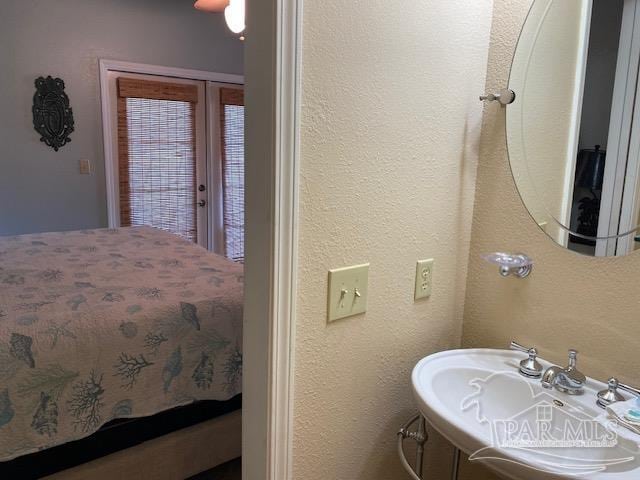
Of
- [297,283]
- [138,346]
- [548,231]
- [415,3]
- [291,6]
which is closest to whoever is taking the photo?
[291,6]

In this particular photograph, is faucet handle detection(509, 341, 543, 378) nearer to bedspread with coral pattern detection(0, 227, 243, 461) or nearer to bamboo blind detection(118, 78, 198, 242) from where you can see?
bedspread with coral pattern detection(0, 227, 243, 461)

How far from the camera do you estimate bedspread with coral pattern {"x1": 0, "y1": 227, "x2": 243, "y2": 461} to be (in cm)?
147

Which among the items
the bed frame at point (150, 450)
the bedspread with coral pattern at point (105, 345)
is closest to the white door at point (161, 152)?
the bedspread with coral pattern at point (105, 345)

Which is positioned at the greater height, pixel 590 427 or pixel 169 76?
pixel 169 76

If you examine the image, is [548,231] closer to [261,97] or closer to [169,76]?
[261,97]

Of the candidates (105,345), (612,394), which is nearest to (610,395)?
A: (612,394)

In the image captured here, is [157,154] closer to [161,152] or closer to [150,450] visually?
[161,152]

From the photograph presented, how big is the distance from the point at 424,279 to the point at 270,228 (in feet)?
1.64

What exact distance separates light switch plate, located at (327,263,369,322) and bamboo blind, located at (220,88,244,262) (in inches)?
138

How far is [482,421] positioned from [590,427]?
7.9 inches

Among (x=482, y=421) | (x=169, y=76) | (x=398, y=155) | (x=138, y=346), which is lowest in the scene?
(x=138, y=346)

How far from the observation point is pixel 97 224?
156 inches

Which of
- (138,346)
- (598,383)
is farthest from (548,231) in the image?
(138,346)

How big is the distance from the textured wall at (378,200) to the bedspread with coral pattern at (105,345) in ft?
2.78
